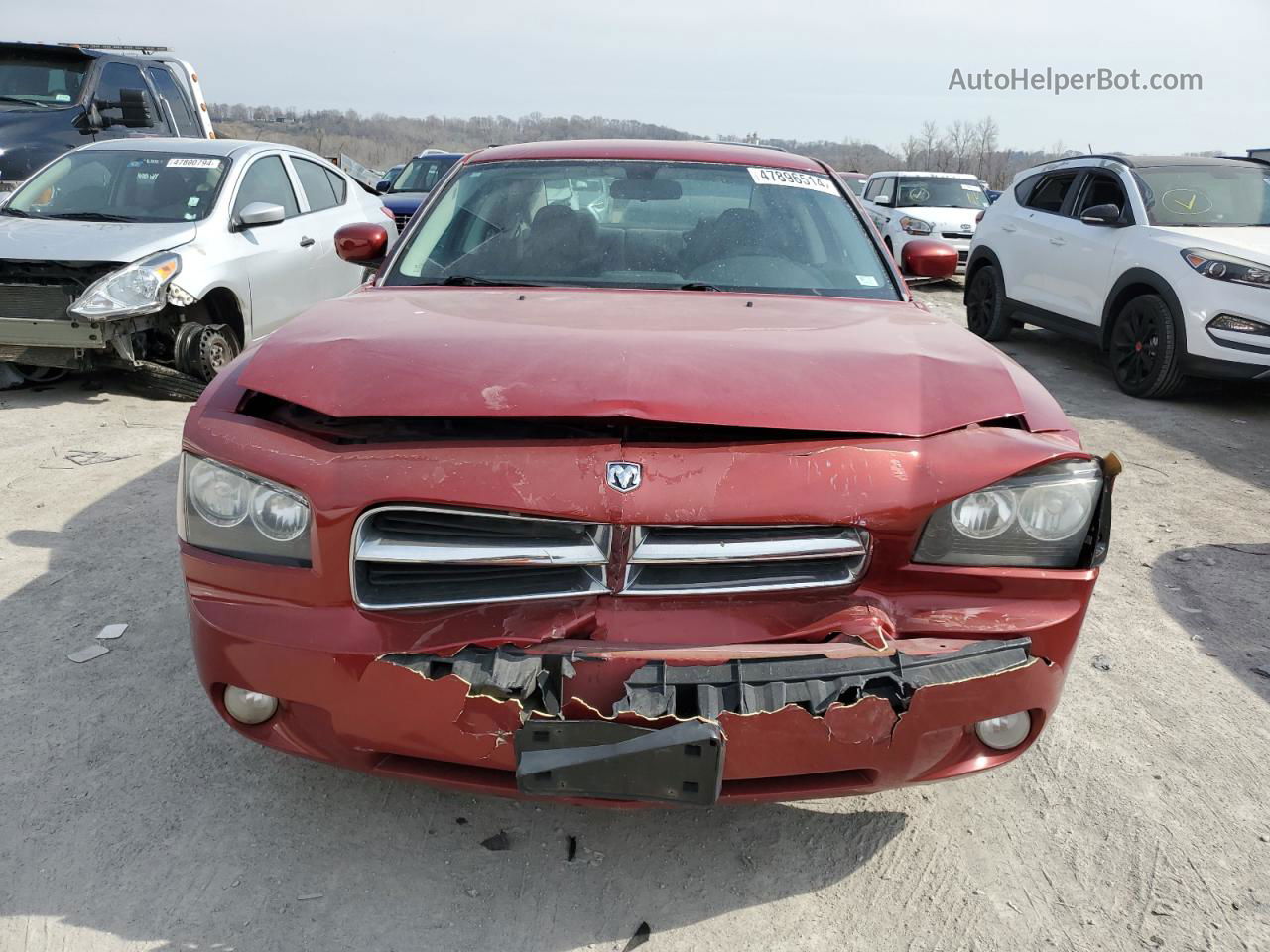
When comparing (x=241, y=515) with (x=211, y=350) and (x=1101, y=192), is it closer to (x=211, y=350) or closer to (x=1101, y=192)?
(x=211, y=350)

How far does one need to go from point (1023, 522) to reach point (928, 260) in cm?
204

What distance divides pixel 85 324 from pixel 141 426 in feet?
2.34

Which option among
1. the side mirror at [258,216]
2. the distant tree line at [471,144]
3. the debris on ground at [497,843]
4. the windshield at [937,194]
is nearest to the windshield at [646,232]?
the debris on ground at [497,843]

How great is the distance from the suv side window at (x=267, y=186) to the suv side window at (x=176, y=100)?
3.42 m

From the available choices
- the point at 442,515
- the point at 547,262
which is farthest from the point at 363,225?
the point at 442,515

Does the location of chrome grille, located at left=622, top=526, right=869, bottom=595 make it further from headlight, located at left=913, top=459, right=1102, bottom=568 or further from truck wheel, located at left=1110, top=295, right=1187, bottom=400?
truck wheel, located at left=1110, top=295, right=1187, bottom=400

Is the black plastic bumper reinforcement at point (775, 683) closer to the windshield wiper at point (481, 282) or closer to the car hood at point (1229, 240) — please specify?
the windshield wiper at point (481, 282)

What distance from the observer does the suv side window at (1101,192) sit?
→ 784 centimetres

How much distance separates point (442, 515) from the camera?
1950mm

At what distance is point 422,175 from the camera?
1435 centimetres

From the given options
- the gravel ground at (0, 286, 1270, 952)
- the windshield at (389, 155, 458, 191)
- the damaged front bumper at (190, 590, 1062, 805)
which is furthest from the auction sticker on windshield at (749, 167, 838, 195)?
the windshield at (389, 155, 458, 191)

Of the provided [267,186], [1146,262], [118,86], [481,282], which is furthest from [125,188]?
[1146,262]

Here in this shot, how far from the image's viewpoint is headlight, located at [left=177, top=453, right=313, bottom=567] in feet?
6.43

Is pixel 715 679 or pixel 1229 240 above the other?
pixel 1229 240
